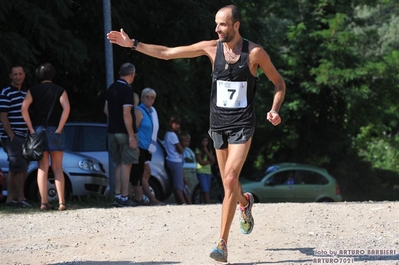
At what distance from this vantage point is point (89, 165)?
44.3ft

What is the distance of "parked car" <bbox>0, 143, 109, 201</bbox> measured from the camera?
516 inches

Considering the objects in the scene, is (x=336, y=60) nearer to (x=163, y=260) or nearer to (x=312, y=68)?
(x=312, y=68)

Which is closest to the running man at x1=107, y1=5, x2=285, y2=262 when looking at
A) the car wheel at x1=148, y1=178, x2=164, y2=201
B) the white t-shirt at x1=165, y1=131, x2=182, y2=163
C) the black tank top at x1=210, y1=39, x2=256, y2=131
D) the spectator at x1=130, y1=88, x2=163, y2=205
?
the black tank top at x1=210, y1=39, x2=256, y2=131

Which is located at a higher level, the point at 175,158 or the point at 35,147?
the point at 35,147

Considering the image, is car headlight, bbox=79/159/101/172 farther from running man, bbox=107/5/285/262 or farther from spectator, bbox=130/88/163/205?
running man, bbox=107/5/285/262

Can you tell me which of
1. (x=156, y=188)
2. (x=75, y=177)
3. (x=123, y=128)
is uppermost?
(x=123, y=128)

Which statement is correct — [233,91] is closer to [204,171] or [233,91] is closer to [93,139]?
[93,139]

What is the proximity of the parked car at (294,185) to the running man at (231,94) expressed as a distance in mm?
14427

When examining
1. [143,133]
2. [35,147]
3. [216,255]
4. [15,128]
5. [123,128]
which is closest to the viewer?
[216,255]

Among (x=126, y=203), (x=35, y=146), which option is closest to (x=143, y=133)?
(x=126, y=203)

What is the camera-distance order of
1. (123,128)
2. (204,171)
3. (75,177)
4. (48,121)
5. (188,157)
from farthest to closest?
(188,157)
(204,171)
(75,177)
(123,128)
(48,121)

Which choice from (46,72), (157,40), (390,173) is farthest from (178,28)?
(390,173)

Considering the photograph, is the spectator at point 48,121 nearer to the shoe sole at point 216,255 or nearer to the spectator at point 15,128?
the spectator at point 15,128

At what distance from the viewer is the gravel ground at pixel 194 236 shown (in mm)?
7160
